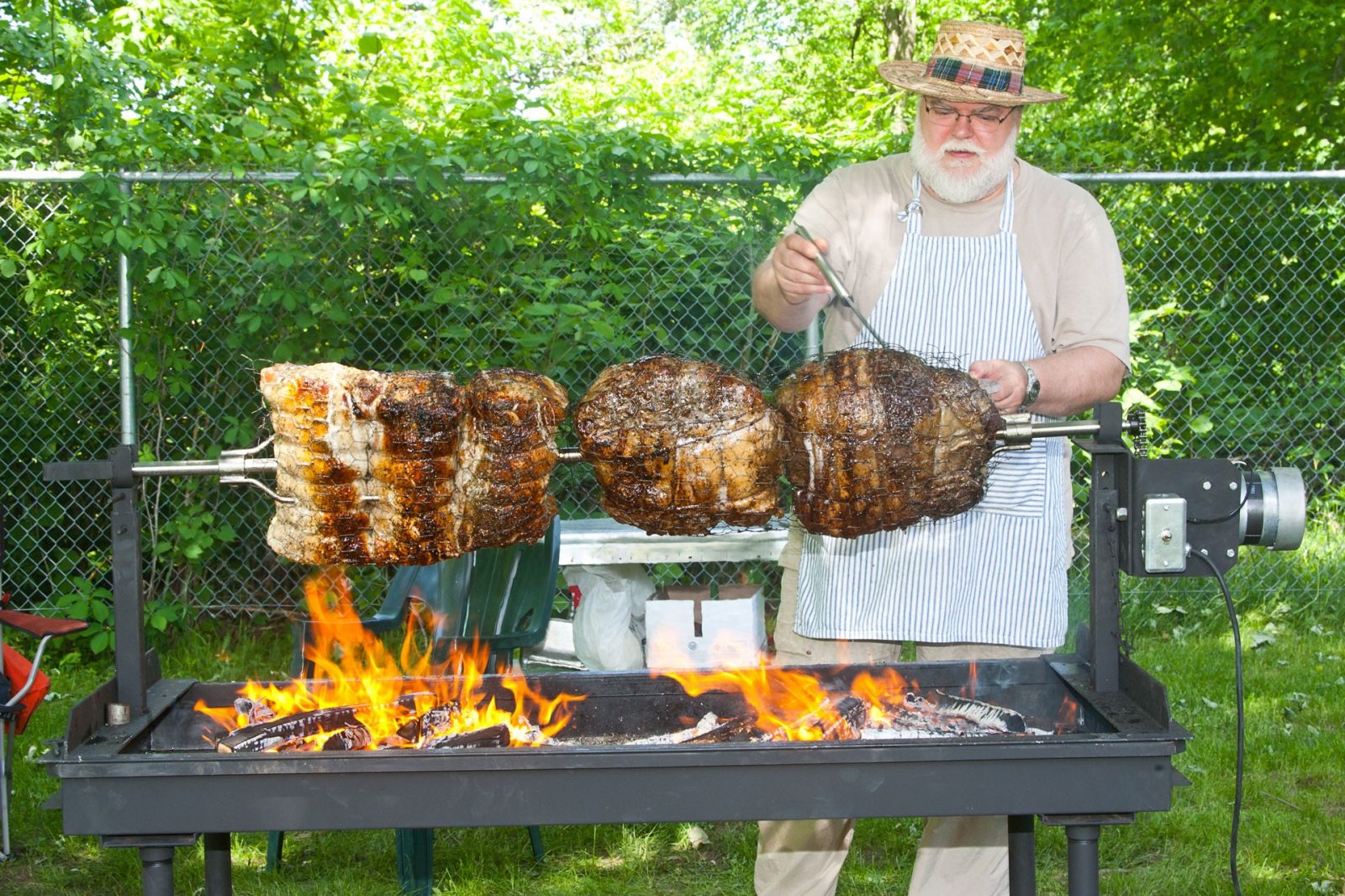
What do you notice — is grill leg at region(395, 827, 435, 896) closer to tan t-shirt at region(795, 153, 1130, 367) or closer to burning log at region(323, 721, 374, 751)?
burning log at region(323, 721, 374, 751)

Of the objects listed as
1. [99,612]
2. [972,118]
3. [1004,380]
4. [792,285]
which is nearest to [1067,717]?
[1004,380]

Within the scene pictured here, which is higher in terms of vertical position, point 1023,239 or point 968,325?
point 1023,239

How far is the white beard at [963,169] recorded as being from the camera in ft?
10.1

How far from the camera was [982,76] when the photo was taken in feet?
9.91

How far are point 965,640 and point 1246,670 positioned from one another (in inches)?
129

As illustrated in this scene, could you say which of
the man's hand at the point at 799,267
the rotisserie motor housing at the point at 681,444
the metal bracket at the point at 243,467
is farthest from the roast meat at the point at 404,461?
the man's hand at the point at 799,267

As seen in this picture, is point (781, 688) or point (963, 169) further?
point (963, 169)

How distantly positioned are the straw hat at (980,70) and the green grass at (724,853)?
2348 mm

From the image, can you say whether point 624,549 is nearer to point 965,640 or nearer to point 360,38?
point 965,640

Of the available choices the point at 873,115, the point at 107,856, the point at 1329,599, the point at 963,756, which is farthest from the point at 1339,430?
the point at 873,115

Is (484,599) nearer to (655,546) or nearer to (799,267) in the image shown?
(655,546)

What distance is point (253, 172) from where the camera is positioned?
5406mm

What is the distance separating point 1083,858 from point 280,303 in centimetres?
455

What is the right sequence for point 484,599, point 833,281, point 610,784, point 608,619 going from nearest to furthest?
1. point 610,784
2. point 833,281
3. point 484,599
4. point 608,619
